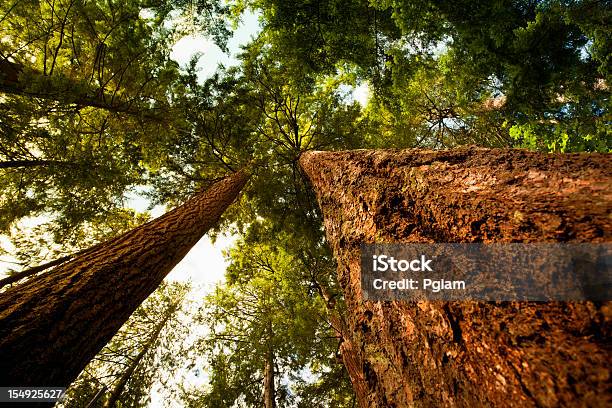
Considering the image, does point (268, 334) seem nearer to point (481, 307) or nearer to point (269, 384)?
point (269, 384)

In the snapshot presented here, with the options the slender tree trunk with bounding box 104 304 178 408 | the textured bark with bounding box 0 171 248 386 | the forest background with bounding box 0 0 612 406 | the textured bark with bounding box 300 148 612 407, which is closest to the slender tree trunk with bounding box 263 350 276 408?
the forest background with bounding box 0 0 612 406

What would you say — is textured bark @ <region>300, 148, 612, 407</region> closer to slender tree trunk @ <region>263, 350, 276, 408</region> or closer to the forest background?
the forest background

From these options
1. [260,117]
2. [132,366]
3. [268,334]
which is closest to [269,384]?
[268,334]

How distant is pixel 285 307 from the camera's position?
7316 millimetres

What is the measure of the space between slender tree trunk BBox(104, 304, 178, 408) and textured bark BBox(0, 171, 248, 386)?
28.6 ft

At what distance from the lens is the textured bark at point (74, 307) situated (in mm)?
1666

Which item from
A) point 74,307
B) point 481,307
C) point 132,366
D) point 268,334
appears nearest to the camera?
point 481,307

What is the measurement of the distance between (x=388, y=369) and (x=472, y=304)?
724mm

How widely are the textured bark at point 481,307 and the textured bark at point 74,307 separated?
6.05ft

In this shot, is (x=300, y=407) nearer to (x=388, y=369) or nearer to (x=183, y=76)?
(x=388, y=369)

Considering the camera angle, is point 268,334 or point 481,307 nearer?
point 481,307

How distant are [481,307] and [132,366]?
11.7m

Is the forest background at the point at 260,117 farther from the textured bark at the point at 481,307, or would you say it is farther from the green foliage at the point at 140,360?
the textured bark at the point at 481,307

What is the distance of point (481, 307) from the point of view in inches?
47.1
